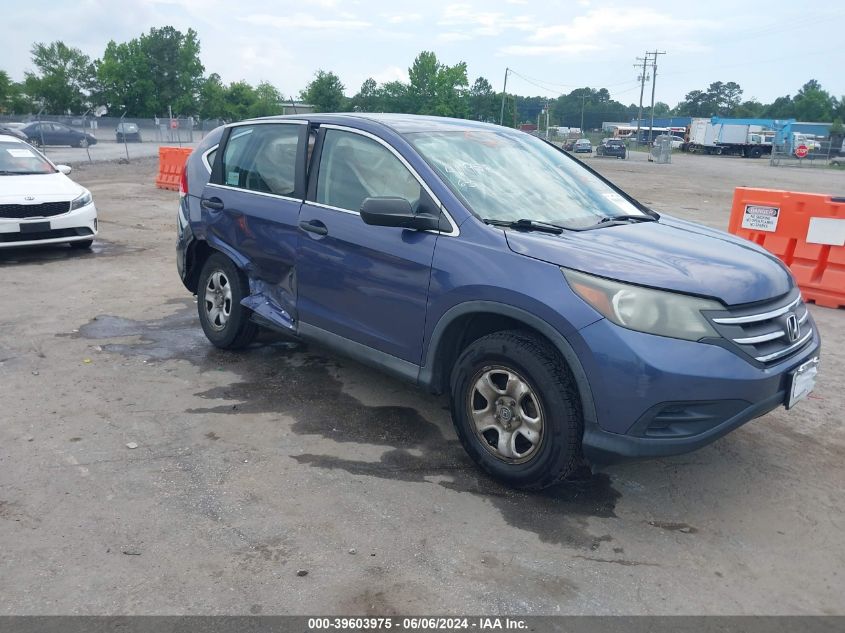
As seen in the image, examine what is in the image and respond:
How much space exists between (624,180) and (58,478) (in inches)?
1099

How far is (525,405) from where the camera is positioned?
361cm

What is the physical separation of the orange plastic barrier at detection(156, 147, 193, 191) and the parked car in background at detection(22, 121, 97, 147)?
65.6ft

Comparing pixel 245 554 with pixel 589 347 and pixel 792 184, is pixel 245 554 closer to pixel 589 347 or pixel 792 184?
pixel 589 347

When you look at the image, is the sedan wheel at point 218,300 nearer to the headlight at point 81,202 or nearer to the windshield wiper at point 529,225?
the windshield wiper at point 529,225

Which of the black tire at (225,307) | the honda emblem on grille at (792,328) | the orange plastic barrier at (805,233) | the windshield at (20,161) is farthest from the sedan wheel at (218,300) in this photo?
the orange plastic barrier at (805,233)

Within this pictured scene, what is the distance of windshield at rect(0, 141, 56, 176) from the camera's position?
9852 millimetres

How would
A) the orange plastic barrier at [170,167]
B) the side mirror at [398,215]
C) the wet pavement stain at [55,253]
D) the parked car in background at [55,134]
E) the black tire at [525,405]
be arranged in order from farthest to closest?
the parked car in background at [55,134]
the orange plastic barrier at [170,167]
the wet pavement stain at [55,253]
the side mirror at [398,215]
the black tire at [525,405]

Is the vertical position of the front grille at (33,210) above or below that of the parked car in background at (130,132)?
below

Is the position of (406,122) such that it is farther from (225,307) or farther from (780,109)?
(780,109)

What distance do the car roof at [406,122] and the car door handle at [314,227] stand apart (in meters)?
0.69

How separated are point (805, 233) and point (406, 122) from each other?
559 centimetres

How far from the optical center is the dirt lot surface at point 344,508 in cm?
295

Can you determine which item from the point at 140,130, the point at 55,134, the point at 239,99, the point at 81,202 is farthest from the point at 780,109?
the point at 81,202

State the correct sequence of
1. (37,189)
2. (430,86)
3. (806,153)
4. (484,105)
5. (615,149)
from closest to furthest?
(37,189) → (806,153) → (615,149) → (430,86) → (484,105)
